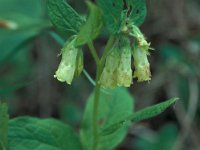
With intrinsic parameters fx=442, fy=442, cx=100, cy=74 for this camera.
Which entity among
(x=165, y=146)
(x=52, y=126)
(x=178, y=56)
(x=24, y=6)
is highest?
(x=24, y=6)

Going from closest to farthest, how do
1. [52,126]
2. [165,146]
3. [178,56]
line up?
[52,126] < [165,146] < [178,56]

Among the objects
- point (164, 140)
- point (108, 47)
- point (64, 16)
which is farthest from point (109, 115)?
point (164, 140)

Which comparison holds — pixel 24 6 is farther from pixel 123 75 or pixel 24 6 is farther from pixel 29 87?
pixel 123 75

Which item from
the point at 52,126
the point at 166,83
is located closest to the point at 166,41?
the point at 166,83

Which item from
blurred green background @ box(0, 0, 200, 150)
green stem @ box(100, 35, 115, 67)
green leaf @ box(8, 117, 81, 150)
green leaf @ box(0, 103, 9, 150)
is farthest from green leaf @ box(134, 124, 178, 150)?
green leaf @ box(0, 103, 9, 150)

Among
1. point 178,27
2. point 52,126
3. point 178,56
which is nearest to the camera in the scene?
point 52,126
